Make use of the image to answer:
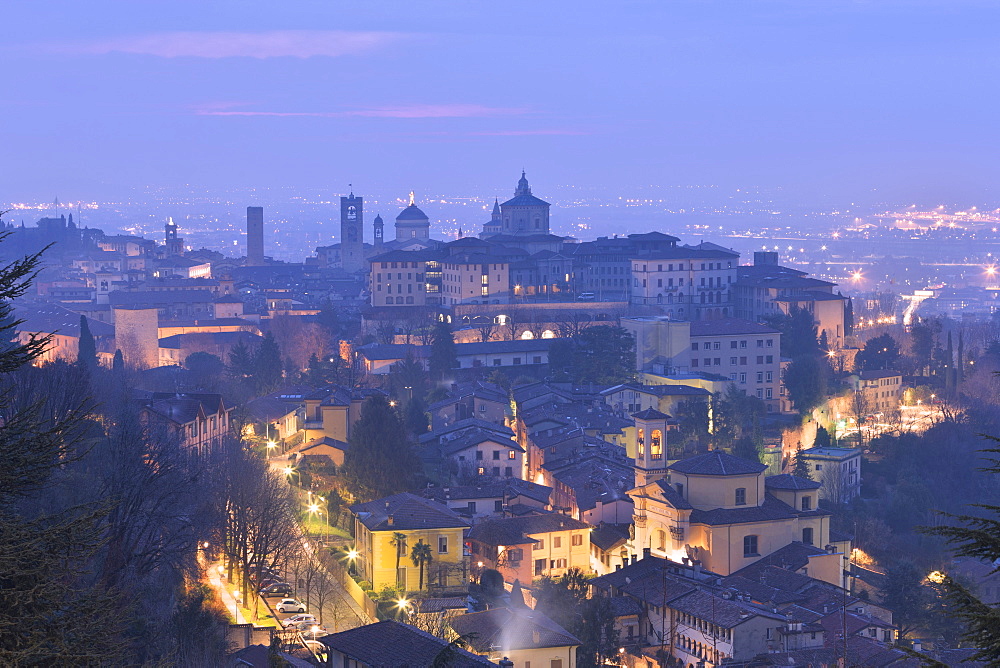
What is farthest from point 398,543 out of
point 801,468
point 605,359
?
point 605,359

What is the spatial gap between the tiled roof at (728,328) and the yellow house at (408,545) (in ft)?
55.0

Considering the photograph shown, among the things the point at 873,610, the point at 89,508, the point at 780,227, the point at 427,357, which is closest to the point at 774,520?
the point at 873,610

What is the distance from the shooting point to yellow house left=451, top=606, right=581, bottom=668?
1612 centimetres

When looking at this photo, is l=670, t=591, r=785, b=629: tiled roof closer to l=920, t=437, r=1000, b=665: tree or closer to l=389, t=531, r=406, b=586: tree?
l=389, t=531, r=406, b=586: tree

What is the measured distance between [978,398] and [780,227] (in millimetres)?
121133

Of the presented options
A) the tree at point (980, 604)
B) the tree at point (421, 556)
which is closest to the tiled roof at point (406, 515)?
the tree at point (421, 556)

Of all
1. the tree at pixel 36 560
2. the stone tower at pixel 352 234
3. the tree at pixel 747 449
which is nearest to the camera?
the tree at pixel 36 560

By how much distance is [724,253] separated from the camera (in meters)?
46.0

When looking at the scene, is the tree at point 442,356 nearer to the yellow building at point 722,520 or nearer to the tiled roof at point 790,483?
the yellow building at point 722,520

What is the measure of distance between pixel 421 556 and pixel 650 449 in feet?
20.0

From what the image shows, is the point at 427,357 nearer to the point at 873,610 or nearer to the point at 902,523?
the point at 902,523

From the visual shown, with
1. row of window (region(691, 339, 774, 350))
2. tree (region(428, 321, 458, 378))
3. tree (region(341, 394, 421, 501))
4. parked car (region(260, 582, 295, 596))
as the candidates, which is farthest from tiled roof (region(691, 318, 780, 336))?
parked car (region(260, 582, 295, 596))

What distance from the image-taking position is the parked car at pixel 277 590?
18.9 m

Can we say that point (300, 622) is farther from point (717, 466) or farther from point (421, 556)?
point (717, 466)
